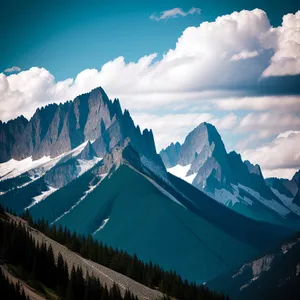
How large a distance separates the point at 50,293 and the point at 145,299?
30.1m

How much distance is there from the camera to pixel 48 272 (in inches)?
7303

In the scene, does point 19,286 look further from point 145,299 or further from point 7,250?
→ point 145,299

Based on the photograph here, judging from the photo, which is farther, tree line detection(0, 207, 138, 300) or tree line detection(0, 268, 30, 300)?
tree line detection(0, 207, 138, 300)

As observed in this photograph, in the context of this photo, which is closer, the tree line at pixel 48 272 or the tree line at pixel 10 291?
the tree line at pixel 10 291

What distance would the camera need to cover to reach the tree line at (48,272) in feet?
584

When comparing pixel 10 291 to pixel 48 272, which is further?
pixel 48 272

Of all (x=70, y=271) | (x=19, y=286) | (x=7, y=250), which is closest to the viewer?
(x=19, y=286)

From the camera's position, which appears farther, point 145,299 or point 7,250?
point 145,299

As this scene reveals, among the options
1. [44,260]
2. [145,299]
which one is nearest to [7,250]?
[44,260]

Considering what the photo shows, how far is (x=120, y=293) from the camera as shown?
617ft

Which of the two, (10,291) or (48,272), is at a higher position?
(48,272)

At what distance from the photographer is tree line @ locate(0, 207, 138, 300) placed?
584ft

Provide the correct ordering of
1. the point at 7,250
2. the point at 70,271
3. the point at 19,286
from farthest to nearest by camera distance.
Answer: the point at 70,271, the point at 7,250, the point at 19,286

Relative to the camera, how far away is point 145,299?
656 ft
